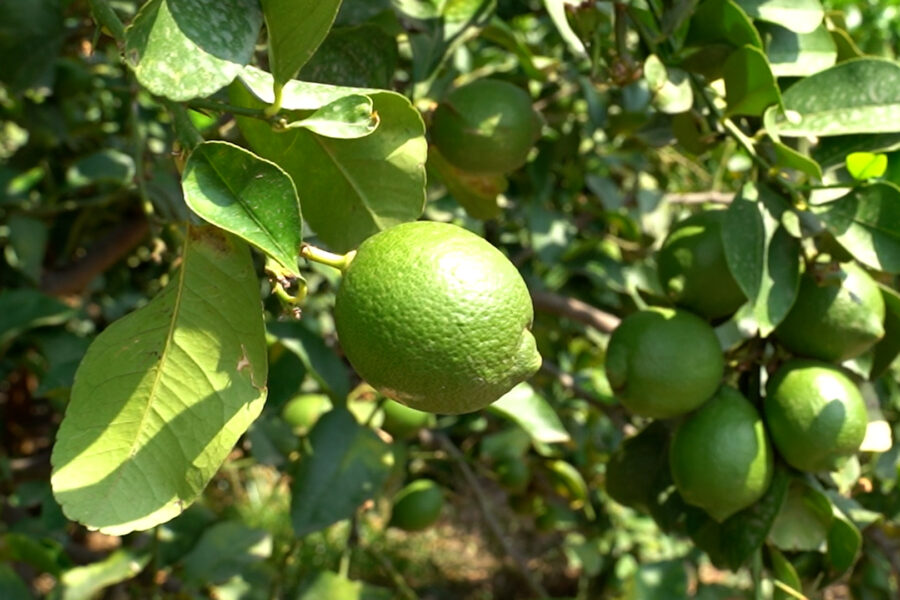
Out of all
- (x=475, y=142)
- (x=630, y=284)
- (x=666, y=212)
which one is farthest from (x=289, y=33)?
(x=666, y=212)

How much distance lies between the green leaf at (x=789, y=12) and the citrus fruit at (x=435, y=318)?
1.72 ft

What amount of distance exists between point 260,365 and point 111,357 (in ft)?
0.39

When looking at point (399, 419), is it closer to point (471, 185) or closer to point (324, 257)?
point (471, 185)

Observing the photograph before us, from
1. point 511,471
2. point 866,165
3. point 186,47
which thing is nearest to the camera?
point 186,47

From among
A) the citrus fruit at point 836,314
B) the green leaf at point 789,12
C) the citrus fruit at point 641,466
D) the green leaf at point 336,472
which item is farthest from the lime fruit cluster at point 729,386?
the green leaf at point 336,472

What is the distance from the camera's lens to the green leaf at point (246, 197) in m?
0.62

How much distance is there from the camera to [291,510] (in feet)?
3.80

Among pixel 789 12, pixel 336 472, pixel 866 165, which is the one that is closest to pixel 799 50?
pixel 789 12

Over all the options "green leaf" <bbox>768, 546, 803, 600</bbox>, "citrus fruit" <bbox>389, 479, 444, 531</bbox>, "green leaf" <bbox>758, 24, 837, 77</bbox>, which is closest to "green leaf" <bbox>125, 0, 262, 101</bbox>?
"green leaf" <bbox>758, 24, 837, 77</bbox>

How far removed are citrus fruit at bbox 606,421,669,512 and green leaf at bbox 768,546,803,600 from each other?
167 millimetres

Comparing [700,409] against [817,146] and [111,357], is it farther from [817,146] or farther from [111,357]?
[111,357]

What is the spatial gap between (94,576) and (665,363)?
0.91 meters

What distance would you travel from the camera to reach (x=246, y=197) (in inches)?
25.4

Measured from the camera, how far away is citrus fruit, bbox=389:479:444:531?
183cm
